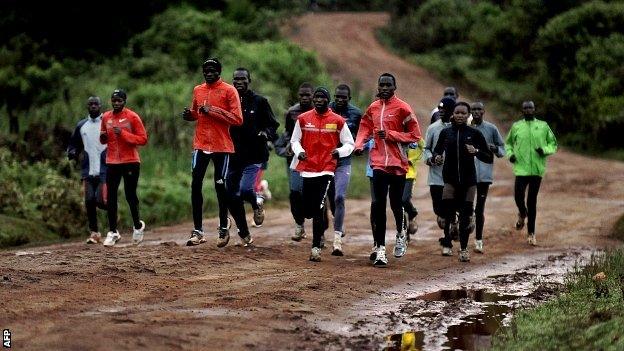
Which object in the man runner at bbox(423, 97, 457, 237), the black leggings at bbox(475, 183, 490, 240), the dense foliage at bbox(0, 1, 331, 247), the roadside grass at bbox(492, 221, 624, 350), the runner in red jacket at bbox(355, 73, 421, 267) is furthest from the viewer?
the dense foliage at bbox(0, 1, 331, 247)

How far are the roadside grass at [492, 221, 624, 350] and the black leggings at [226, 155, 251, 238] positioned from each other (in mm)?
3984

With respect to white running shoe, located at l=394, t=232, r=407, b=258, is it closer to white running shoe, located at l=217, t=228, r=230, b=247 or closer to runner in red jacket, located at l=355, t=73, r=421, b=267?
runner in red jacket, located at l=355, t=73, r=421, b=267

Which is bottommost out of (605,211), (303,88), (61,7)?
(605,211)

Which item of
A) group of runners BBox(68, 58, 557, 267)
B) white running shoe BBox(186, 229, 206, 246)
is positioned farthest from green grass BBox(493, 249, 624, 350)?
white running shoe BBox(186, 229, 206, 246)

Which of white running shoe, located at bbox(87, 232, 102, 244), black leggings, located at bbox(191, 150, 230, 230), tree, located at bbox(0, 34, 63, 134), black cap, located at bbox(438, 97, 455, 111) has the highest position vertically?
tree, located at bbox(0, 34, 63, 134)

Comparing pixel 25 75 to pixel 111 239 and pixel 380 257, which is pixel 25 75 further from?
pixel 380 257

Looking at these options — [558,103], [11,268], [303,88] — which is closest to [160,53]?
[558,103]

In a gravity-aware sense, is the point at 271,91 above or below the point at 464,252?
above

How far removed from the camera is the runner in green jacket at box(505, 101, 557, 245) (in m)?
15.4

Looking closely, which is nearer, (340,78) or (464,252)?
(464,252)

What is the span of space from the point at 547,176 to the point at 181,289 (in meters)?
18.0

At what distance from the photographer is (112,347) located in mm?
6957

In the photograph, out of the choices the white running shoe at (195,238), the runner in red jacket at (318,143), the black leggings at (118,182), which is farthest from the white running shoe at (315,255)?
the black leggings at (118,182)

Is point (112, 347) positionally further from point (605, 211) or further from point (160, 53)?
point (160, 53)
